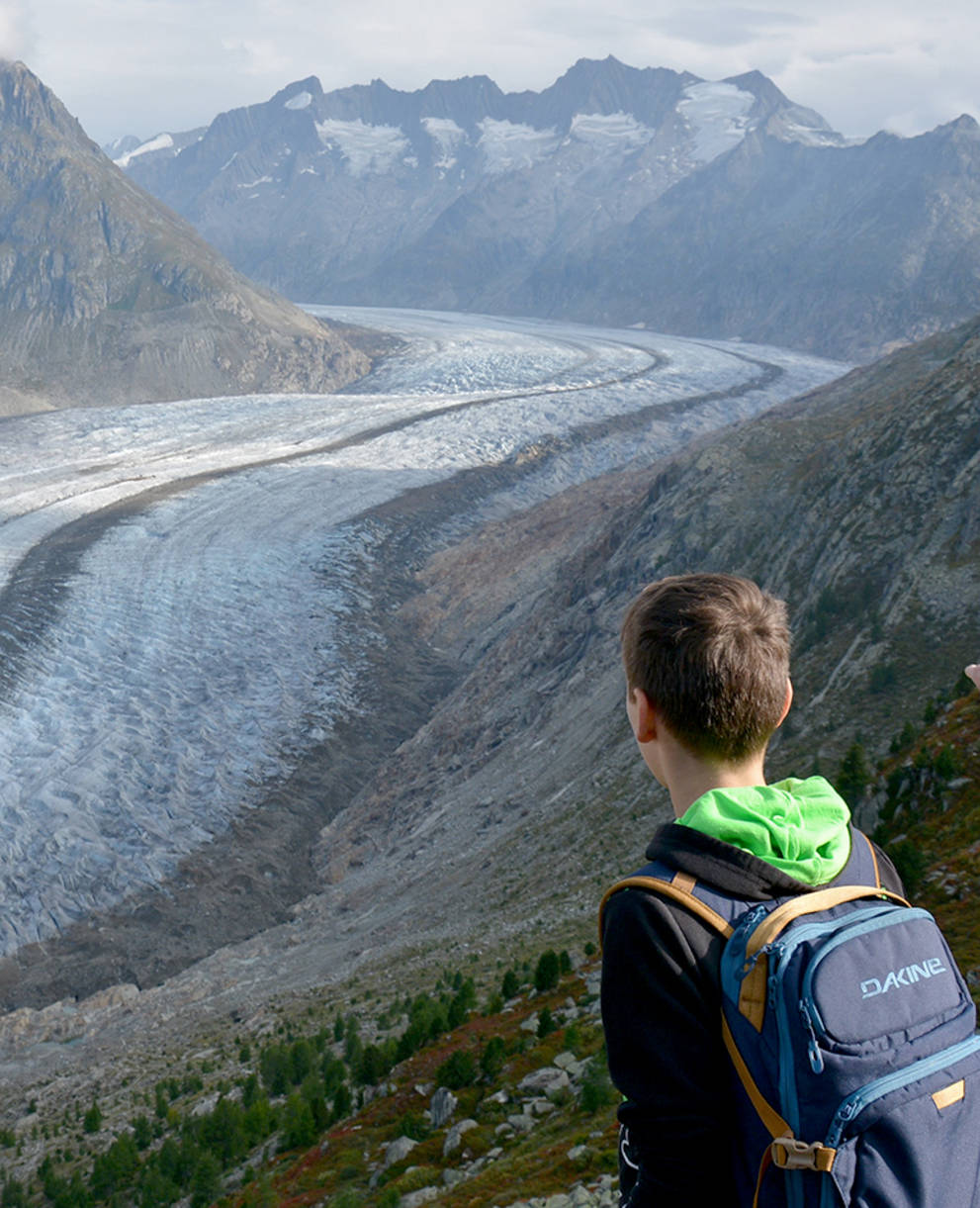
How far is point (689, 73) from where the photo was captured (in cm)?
19025

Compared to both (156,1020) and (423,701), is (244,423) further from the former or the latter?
(156,1020)

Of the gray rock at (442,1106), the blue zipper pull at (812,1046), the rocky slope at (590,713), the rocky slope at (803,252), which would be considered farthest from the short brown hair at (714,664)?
the rocky slope at (803,252)

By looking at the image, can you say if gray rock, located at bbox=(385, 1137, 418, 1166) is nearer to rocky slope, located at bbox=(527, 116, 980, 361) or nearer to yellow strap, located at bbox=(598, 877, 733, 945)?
yellow strap, located at bbox=(598, 877, 733, 945)

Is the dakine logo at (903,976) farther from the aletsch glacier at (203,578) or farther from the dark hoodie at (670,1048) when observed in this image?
the aletsch glacier at (203,578)

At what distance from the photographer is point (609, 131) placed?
605 ft

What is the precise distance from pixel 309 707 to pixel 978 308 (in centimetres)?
9286

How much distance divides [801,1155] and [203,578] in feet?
114

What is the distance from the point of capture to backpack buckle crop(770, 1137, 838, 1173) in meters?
2.13

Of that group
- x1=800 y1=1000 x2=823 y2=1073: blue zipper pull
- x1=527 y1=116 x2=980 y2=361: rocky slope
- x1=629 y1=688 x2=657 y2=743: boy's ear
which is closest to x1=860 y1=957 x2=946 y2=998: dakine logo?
x1=800 y1=1000 x2=823 y2=1073: blue zipper pull

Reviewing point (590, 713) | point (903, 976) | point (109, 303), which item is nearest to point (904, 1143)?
point (903, 976)

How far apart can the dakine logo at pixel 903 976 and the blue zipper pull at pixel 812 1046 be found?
0.44 ft

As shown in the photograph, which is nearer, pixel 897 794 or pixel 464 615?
pixel 897 794

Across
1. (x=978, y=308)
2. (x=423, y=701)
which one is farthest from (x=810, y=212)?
(x=423, y=701)

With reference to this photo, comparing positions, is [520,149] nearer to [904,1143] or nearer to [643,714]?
[643,714]
